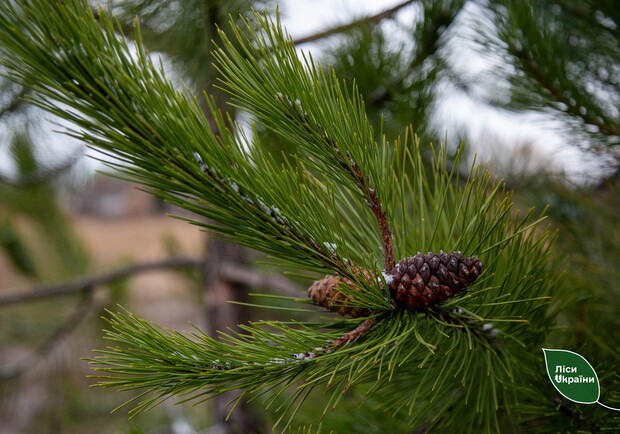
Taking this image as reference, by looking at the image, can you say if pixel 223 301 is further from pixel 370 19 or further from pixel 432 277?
pixel 432 277

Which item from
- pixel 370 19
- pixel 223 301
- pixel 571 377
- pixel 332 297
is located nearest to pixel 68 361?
pixel 223 301

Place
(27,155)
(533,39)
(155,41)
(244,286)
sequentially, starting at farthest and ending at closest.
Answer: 1. (244,286)
2. (27,155)
3. (155,41)
4. (533,39)

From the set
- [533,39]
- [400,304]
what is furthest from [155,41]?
[400,304]

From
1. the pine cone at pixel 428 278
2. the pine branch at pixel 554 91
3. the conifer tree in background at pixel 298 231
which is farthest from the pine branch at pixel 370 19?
the pine cone at pixel 428 278

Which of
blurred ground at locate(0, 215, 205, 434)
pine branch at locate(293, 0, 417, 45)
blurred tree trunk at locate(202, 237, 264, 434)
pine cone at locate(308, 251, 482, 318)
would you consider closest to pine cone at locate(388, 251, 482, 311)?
Result: pine cone at locate(308, 251, 482, 318)

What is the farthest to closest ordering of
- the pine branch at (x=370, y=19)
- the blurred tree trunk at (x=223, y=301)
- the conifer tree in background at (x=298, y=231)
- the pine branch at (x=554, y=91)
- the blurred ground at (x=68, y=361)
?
the blurred ground at (x=68, y=361), the blurred tree trunk at (x=223, y=301), the pine branch at (x=370, y=19), the pine branch at (x=554, y=91), the conifer tree in background at (x=298, y=231)

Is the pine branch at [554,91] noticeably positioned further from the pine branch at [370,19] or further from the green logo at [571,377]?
the green logo at [571,377]

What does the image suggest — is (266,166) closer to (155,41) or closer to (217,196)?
(217,196)
